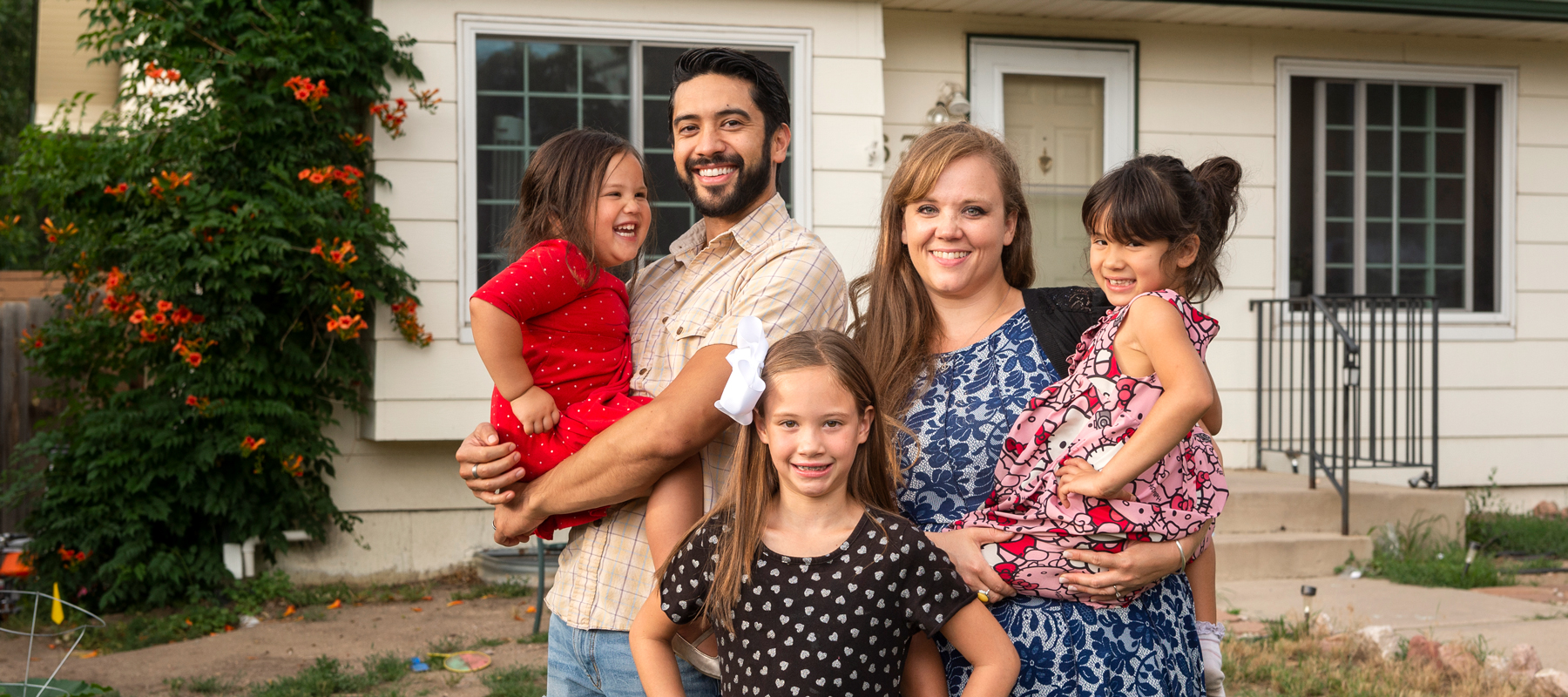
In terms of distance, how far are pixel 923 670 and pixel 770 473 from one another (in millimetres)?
388

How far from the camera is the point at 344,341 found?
19.5 feet

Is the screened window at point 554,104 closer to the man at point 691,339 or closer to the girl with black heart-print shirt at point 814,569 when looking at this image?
the man at point 691,339

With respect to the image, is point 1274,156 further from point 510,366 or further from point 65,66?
point 65,66

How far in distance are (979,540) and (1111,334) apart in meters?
0.41

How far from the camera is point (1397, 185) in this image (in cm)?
742

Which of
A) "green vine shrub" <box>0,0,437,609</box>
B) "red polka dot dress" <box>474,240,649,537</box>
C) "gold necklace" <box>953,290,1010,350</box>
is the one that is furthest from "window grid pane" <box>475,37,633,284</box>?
"gold necklace" <box>953,290,1010,350</box>

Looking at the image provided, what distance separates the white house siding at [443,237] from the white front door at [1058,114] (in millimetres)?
985

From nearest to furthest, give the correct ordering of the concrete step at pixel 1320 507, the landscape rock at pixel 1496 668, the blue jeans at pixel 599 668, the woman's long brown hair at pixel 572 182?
the blue jeans at pixel 599 668 < the woman's long brown hair at pixel 572 182 < the landscape rock at pixel 1496 668 < the concrete step at pixel 1320 507

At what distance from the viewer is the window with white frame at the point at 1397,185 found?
7.22 meters

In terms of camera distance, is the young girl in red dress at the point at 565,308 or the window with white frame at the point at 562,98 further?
the window with white frame at the point at 562,98

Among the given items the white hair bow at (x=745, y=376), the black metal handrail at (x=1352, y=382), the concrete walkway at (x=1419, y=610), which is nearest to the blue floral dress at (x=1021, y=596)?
the white hair bow at (x=745, y=376)

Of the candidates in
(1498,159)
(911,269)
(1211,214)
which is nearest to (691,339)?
(911,269)

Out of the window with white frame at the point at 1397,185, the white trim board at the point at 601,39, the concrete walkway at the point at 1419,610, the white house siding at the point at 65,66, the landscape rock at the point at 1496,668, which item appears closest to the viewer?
the landscape rock at the point at 1496,668

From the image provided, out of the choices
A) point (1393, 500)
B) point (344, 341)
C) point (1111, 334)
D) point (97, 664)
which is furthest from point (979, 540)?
point (1393, 500)
